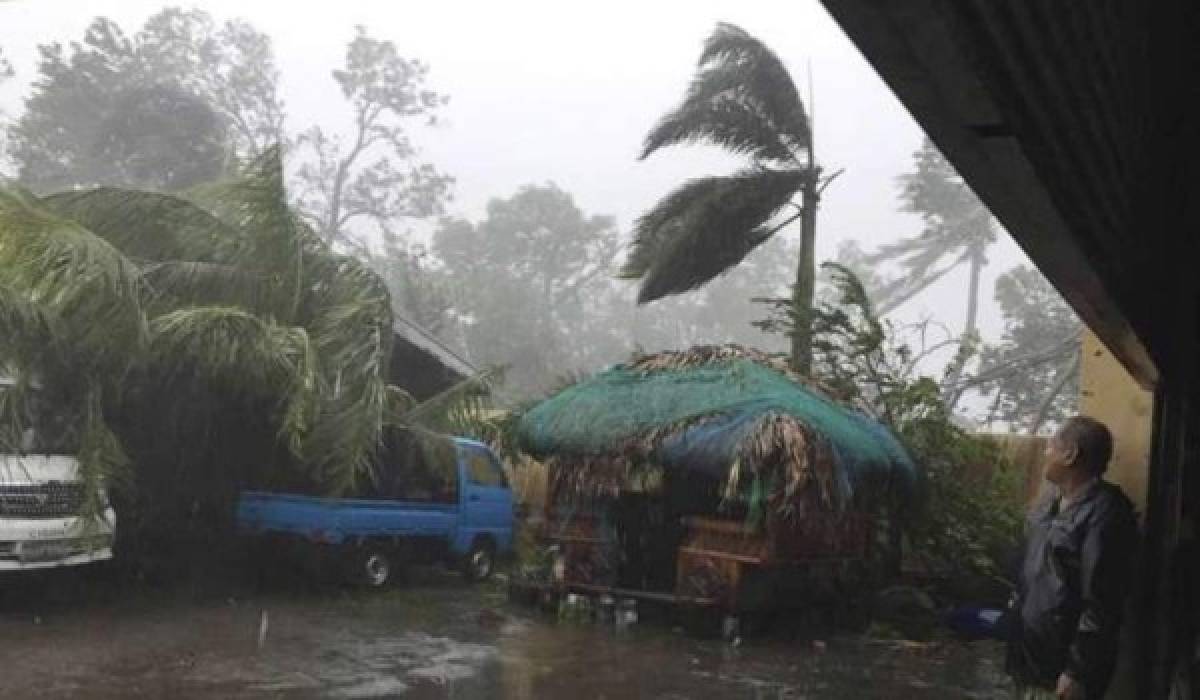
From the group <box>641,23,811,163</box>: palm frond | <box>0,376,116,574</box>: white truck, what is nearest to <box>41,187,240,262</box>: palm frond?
<box>0,376,116,574</box>: white truck

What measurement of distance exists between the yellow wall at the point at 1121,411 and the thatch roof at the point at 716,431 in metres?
4.31

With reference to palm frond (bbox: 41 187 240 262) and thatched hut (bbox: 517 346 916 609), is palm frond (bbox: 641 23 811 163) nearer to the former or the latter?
thatched hut (bbox: 517 346 916 609)

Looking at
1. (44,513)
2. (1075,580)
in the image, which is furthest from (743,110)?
(1075,580)

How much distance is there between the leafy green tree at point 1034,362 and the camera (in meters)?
25.9

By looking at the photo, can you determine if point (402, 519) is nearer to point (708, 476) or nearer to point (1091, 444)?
point (708, 476)

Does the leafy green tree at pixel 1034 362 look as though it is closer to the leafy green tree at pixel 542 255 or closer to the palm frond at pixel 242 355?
the leafy green tree at pixel 542 255

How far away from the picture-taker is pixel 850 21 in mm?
1517

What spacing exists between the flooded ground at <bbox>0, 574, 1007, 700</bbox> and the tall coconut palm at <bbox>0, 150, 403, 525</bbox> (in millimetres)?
1417

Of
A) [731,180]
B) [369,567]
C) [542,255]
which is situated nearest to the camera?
[369,567]

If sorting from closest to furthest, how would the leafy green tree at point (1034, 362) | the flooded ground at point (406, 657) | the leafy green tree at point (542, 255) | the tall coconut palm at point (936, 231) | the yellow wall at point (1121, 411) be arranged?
the yellow wall at point (1121, 411)
the flooded ground at point (406, 657)
the leafy green tree at point (1034, 362)
the tall coconut palm at point (936, 231)
the leafy green tree at point (542, 255)

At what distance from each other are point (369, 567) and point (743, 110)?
29.2 feet

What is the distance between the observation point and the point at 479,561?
1373 centimetres

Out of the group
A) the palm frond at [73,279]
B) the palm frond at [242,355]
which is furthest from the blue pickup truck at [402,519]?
the palm frond at [73,279]

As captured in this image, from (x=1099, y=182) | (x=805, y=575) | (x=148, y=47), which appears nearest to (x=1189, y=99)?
(x=1099, y=182)
